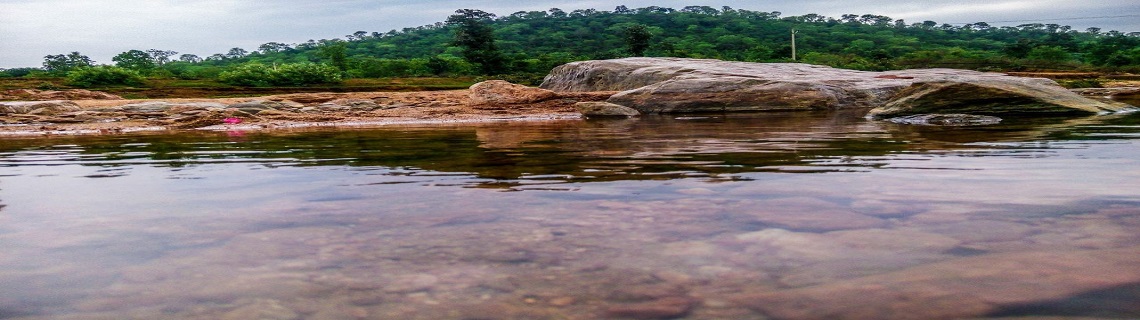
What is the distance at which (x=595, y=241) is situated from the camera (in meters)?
2.37

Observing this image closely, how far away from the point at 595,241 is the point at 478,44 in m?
37.1

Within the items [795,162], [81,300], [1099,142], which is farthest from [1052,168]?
[81,300]

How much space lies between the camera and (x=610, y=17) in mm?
127562

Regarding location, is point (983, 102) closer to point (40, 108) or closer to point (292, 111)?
point (292, 111)

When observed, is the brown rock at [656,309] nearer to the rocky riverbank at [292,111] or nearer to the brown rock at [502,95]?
the rocky riverbank at [292,111]

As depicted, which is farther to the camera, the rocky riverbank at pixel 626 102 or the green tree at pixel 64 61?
the green tree at pixel 64 61

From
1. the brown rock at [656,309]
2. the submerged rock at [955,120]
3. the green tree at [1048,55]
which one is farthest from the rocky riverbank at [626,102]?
the green tree at [1048,55]

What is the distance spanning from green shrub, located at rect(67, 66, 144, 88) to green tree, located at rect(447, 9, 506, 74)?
1594cm

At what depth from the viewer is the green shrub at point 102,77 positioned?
91.1 feet

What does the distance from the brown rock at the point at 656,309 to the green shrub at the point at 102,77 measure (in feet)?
107

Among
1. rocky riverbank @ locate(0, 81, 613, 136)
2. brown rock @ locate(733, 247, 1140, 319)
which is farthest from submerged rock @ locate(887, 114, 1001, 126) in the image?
brown rock @ locate(733, 247, 1140, 319)

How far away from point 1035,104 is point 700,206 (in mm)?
10954

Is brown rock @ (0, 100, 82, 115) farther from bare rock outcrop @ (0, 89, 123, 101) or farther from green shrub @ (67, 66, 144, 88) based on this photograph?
green shrub @ (67, 66, 144, 88)

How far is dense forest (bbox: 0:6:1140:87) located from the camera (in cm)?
3825
